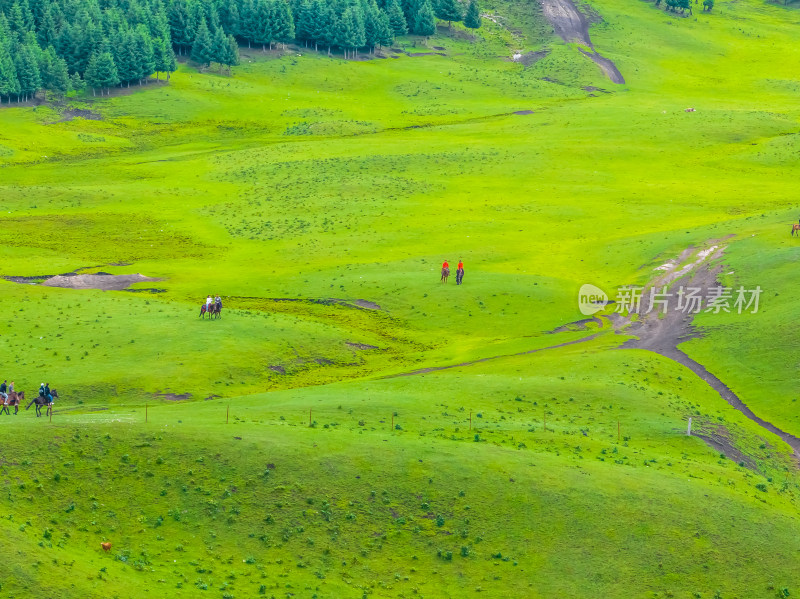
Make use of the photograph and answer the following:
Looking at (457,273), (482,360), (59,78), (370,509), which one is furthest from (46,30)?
(370,509)

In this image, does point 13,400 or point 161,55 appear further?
point 161,55

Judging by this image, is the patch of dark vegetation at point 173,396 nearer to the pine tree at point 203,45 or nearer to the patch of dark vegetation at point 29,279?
the patch of dark vegetation at point 29,279

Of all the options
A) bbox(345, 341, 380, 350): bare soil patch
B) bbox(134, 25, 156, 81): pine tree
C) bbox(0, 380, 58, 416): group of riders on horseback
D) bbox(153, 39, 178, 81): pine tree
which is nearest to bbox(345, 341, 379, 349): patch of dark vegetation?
bbox(345, 341, 380, 350): bare soil patch

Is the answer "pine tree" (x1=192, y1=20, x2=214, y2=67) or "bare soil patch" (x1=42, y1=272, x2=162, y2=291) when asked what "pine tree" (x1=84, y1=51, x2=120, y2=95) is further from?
"bare soil patch" (x1=42, y1=272, x2=162, y2=291)

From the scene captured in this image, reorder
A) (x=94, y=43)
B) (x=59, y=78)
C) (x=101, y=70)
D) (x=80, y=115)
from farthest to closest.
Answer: (x=94, y=43), (x=101, y=70), (x=59, y=78), (x=80, y=115)

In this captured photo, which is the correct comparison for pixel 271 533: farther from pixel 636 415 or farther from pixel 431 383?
pixel 636 415

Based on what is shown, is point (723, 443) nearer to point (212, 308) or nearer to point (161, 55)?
point (212, 308)
